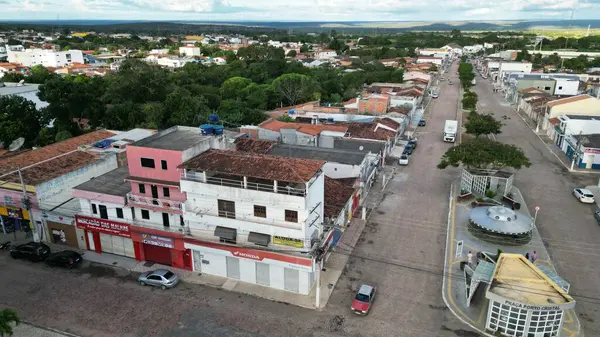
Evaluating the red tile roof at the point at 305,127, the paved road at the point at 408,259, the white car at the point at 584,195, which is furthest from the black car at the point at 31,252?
the white car at the point at 584,195

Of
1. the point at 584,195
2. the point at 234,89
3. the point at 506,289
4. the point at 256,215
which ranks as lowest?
the point at 584,195

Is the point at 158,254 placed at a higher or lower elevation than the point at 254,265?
lower

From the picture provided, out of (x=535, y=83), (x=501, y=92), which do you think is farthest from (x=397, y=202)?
(x=501, y=92)

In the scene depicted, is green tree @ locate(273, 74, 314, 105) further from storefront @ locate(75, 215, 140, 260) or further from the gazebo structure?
storefront @ locate(75, 215, 140, 260)

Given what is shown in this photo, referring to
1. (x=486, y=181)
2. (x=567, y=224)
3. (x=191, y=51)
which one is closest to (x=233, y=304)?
(x=486, y=181)

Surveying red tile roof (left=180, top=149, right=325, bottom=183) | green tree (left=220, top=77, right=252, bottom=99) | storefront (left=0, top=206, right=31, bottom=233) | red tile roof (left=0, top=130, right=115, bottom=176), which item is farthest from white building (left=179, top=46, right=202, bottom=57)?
red tile roof (left=180, top=149, right=325, bottom=183)

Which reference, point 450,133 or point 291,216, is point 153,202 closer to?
point 291,216
